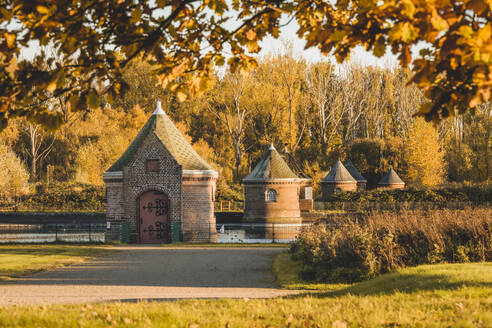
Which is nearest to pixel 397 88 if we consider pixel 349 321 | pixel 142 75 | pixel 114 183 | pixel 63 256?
pixel 142 75

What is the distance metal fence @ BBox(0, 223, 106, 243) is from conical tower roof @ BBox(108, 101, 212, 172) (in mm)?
4140

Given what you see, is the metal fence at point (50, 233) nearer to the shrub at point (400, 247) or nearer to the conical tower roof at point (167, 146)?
the conical tower roof at point (167, 146)

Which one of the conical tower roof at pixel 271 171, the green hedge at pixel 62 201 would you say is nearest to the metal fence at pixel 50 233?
the green hedge at pixel 62 201

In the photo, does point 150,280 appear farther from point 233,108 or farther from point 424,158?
point 233,108

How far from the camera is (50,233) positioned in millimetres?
36344

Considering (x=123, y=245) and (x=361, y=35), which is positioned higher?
(x=361, y=35)


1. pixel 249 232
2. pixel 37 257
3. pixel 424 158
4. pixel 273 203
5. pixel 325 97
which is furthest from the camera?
pixel 325 97

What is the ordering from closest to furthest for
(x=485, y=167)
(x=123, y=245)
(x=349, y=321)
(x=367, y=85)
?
(x=349, y=321) < (x=123, y=245) < (x=485, y=167) < (x=367, y=85)

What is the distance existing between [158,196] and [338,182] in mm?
28436

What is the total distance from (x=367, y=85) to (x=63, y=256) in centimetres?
6100

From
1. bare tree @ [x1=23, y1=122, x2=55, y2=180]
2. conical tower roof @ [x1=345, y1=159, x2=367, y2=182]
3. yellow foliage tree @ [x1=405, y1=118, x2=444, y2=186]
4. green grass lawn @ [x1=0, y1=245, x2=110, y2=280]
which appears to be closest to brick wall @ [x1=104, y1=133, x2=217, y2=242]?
green grass lawn @ [x1=0, y1=245, x2=110, y2=280]

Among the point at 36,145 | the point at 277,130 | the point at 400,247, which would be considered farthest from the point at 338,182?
the point at 400,247

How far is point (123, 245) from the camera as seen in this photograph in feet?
92.1

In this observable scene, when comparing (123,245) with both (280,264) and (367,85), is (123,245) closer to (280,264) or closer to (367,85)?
(280,264)
